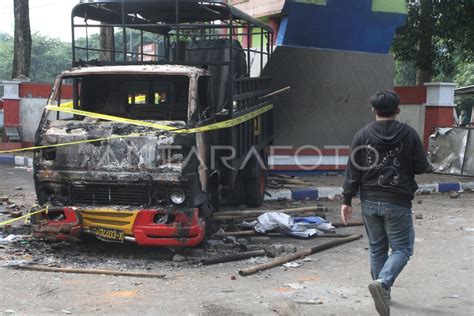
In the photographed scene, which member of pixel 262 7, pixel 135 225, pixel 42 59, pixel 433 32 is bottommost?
pixel 135 225

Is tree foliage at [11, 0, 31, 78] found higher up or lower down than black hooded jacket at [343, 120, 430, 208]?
higher up

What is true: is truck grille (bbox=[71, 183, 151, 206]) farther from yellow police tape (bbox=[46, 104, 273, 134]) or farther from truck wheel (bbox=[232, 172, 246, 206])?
truck wheel (bbox=[232, 172, 246, 206])

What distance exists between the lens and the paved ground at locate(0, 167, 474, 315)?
4566 millimetres

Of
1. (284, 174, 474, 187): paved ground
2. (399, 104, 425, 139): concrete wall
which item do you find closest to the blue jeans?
(284, 174, 474, 187): paved ground

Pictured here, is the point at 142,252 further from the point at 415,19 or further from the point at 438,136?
the point at 415,19

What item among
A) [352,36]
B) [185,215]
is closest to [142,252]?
[185,215]

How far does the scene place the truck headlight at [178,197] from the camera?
5754mm

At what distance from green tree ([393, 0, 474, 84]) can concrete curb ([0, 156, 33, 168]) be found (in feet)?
34.5

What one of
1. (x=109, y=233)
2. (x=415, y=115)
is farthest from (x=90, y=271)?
(x=415, y=115)

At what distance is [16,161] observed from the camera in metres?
14.3

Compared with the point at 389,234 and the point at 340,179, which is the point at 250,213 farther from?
the point at 340,179

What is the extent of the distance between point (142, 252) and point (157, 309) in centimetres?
189

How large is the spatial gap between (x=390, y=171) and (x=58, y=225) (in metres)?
3.48

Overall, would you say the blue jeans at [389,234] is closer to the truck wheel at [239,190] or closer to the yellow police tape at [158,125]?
the yellow police tape at [158,125]
